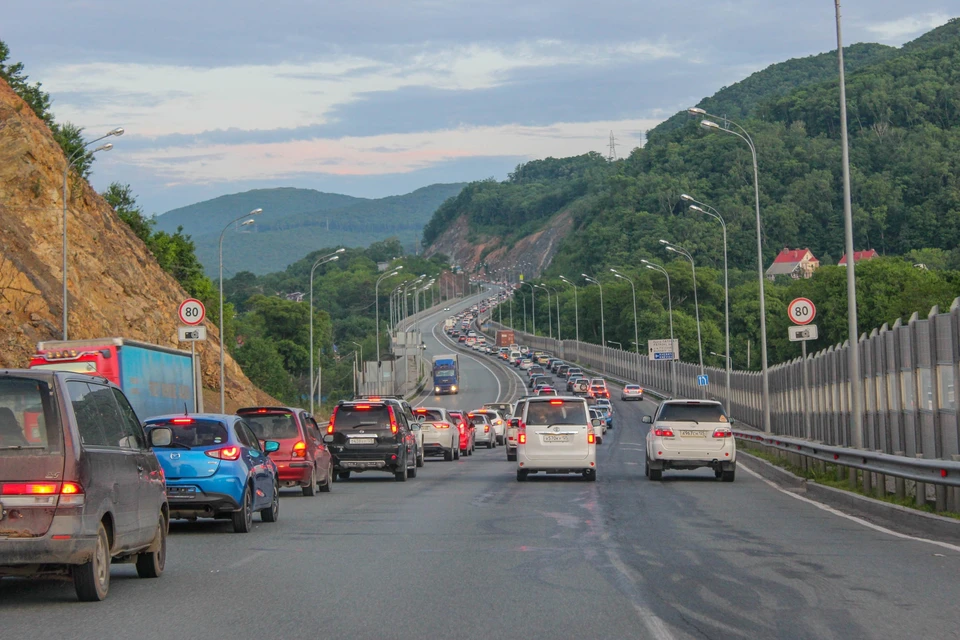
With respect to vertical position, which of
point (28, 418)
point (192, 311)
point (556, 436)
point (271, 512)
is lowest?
point (271, 512)

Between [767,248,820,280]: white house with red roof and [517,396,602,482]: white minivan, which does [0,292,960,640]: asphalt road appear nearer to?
[517,396,602,482]: white minivan

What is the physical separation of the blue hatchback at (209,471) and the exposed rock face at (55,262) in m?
26.7

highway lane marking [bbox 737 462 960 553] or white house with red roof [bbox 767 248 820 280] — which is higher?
white house with red roof [bbox 767 248 820 280]

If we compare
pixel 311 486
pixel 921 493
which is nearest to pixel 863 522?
pixel 921 493

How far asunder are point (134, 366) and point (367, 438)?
628 centimetres

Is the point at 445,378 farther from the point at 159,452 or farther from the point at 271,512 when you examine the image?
the point at 159,452

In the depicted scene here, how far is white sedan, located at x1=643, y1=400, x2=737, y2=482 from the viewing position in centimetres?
2775

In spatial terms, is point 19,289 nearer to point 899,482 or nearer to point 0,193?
point 0,193

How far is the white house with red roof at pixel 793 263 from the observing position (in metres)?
178

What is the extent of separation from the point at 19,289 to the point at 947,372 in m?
33.7

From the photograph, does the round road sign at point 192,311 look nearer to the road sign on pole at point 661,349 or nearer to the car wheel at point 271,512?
the car wheel at point 271,512

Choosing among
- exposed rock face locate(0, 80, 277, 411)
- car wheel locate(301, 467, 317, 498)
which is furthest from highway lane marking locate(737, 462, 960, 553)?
exposed rock face locate(0, 80, 277, 411)

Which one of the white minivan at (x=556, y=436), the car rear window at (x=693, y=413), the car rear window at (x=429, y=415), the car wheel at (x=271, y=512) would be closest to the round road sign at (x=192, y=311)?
the car rear window at (x=429, y=415)

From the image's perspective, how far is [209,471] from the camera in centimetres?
1667
